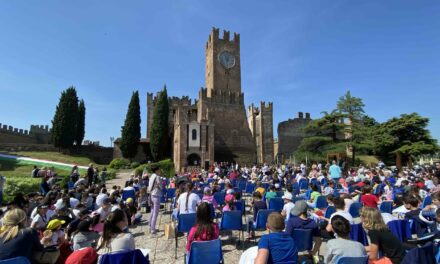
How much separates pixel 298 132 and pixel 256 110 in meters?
8.44

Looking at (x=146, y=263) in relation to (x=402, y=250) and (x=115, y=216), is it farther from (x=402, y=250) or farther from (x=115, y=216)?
(x=402, y=250)

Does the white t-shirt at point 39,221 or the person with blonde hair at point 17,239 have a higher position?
the person with blonde hair at point 17,239

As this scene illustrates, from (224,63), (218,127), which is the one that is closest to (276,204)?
(218,127)

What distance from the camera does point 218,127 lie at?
137 ft

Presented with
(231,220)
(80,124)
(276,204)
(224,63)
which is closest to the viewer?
(231,220)

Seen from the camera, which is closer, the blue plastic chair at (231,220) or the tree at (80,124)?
the blue plastic chair at (231,220)

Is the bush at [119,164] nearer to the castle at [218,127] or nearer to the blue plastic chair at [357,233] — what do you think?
the castle at [218,127]

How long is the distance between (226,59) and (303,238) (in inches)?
1968

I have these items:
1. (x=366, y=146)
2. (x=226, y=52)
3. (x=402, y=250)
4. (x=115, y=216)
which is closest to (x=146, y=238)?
(x=115, y=216)

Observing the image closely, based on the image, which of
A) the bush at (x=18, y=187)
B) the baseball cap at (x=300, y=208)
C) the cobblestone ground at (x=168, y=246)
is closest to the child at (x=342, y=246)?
the baseball cap at (x=300, y=208)

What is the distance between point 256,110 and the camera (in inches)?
1815

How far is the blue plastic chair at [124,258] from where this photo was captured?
3033 millimetres

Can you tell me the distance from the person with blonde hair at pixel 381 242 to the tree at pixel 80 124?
1806 inches

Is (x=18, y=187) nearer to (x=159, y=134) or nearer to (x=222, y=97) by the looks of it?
(x=159, y=134)
